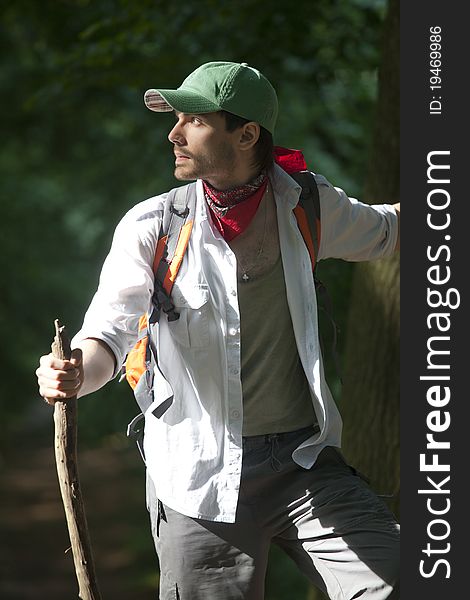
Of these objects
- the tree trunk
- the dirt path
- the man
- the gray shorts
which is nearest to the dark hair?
the man

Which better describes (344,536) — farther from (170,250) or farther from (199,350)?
(170,250)

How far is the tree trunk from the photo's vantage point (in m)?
5.25

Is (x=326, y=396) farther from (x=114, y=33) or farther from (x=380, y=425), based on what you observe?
(x=114, y=33)

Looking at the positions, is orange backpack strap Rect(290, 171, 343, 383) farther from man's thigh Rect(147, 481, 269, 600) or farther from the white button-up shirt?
man's thigh Rect(147, 481, 269, 600)

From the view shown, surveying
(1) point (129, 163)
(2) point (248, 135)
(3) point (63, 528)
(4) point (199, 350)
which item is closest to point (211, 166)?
(2) point (248, 135)

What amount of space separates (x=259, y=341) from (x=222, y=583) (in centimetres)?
79

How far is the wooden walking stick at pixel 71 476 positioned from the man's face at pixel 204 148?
73 centimetres

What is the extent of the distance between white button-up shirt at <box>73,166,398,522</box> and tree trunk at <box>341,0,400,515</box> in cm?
178

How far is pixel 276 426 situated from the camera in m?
3.46

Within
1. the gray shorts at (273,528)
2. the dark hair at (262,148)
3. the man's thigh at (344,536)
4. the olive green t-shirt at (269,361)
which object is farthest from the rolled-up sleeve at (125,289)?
the man's thigh at (344,536)

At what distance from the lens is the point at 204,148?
348 cm

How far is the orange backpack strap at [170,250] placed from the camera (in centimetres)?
339

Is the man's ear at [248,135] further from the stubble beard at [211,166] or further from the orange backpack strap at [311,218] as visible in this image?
the orange backpack strap at [311,218]

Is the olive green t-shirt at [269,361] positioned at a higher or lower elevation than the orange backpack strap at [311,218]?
lower
